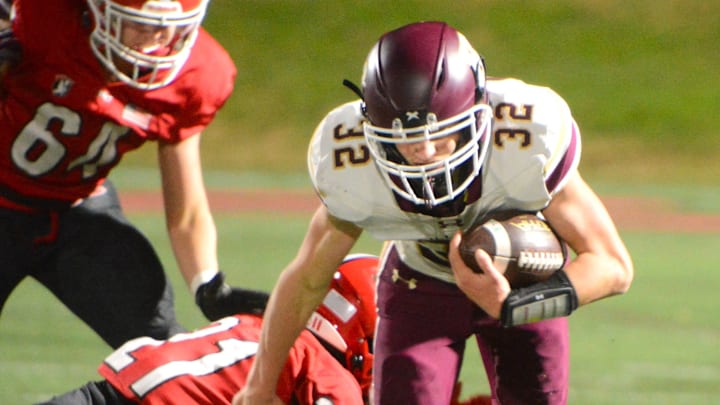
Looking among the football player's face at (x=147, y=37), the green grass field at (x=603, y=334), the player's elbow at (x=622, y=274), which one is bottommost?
the green grass field at (x=603, y=334)

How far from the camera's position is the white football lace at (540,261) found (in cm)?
270

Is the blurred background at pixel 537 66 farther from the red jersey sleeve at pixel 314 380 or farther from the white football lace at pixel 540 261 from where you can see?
the white football lace at pixel 540 261

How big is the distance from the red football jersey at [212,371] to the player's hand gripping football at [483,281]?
47 cm

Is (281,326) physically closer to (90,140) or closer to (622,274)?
(622,274)

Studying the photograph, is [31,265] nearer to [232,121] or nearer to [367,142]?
[367,142]

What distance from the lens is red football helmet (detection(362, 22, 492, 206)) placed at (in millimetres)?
2725

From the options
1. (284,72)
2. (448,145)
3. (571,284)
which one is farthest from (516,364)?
(284,72)

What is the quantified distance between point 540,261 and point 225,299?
115cm

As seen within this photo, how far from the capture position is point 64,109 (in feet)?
11.8

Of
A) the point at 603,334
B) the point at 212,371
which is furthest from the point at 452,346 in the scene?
the point at 603,334

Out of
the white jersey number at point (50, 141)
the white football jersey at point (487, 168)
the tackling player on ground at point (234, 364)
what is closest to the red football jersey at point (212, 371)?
the tackling player on ground at point (234, 364)

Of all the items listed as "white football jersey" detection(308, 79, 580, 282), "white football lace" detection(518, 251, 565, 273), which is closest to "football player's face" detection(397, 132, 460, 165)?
"white football jersey" detection(308, 79, 580, 282)

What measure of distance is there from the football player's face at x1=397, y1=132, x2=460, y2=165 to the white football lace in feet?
0.86

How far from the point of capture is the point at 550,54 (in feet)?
38.9
